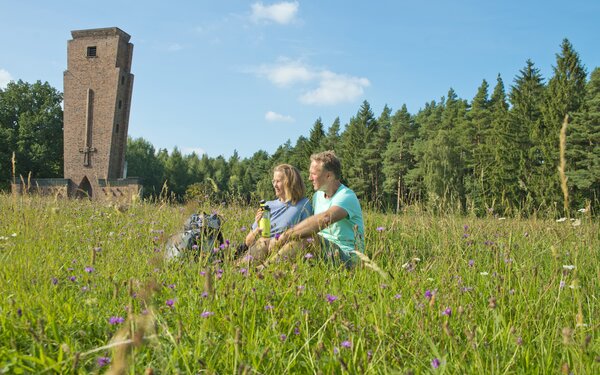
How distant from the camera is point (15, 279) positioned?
249 cm

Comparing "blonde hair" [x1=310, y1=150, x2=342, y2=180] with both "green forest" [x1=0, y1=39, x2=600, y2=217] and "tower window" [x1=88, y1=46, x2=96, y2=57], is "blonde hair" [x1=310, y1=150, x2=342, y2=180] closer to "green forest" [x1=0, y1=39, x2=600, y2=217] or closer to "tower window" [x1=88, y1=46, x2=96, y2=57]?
"green forest" [x1=0, y1=39, x2=600, y2=217]

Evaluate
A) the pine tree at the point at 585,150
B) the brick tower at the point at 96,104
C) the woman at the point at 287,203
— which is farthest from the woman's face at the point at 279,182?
the pine tree at the point at 585,150

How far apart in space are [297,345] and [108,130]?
2567 centimetres

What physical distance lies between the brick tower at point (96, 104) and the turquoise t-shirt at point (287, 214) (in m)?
22.2

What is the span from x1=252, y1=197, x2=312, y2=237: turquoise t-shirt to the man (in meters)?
0.17

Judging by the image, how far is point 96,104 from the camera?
25.3 metres

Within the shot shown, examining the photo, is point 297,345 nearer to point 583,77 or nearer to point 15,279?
point 15,279

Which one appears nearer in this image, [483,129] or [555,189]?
[555,189]

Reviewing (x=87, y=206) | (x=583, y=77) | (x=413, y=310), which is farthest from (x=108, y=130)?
(x=583, y=77)

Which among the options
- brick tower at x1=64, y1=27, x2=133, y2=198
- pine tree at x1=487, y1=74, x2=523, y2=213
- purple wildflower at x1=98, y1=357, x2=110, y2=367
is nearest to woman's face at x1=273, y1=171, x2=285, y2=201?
purple wildflower at x1=98, y1=357, x2=110, y2=367

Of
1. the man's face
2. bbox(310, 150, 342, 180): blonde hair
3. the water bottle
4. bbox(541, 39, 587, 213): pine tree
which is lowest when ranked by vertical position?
the water bottle

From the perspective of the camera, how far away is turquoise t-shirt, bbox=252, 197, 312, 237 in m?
4.37

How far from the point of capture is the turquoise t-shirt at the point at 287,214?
437 cm

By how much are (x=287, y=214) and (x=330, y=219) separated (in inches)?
28.5
